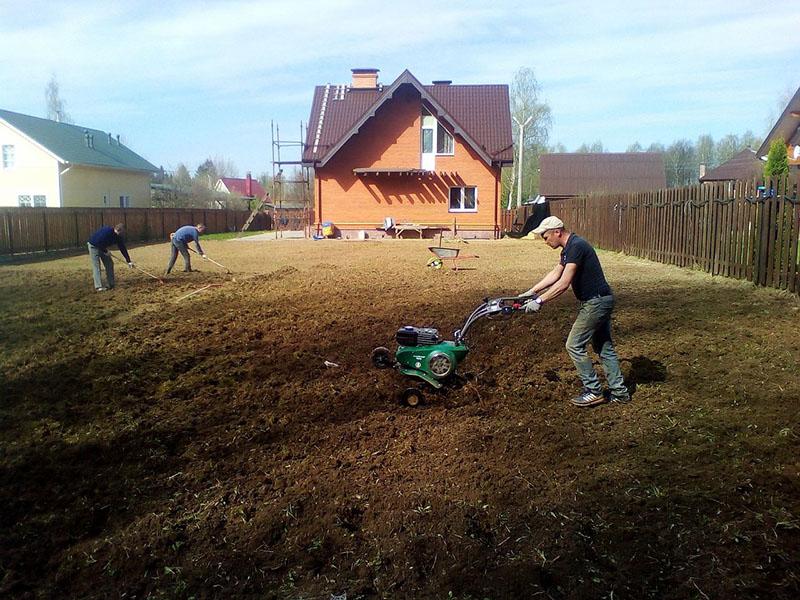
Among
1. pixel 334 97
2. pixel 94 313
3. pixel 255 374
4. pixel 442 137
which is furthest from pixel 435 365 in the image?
pixel 334 97

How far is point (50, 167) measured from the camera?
4028 cm

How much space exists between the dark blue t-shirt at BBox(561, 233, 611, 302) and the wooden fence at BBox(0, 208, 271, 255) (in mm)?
22563

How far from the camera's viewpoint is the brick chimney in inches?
1473

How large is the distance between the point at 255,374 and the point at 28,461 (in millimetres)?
2460

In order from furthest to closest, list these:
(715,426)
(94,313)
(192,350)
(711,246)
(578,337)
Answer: (711,246) → (94,313) → (192,350) → (578,337) → (715,426)

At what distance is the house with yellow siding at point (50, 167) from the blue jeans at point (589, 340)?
40.9 meters

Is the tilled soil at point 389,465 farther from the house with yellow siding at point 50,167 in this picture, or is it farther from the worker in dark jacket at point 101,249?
the house with yellow siding at point 50,167

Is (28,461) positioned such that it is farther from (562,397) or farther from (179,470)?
(562,397)

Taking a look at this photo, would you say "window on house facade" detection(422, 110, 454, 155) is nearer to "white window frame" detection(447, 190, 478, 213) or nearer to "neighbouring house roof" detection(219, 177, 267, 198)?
"white window frame" detection(447, 190, 478, 213)

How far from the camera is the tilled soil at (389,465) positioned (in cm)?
367

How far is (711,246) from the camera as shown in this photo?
14344 mm

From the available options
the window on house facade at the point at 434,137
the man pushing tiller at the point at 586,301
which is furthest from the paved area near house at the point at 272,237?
the man pushing tiller at the point at 586,301

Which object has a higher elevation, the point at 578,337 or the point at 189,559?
the point at 578,337

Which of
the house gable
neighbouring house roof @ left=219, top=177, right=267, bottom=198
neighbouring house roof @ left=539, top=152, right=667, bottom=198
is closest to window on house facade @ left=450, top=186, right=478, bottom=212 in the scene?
the house gable
